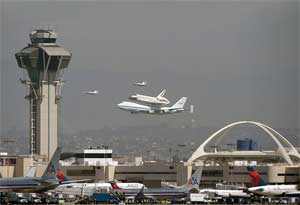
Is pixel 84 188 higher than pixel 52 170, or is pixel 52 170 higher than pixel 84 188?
pixel 52 170

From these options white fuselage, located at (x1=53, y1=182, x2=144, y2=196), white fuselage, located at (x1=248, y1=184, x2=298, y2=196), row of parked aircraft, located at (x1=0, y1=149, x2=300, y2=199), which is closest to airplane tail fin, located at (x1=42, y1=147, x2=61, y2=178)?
row of parked aircraft, located at (x1=0, y1=149, x2=300, y2=199)

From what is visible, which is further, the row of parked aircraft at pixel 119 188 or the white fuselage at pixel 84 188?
the white fuselage at pixel 84 188

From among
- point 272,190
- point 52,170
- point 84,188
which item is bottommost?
point 272,190

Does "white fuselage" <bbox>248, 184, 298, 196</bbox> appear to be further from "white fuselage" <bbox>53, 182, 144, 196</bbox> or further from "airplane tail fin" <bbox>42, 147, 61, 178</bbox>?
"airplane tail fin" <bbox>42, 147, 61, 178</bbox>

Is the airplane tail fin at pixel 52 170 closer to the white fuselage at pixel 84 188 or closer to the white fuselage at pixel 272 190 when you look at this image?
the white fuselage at pixel 84 188

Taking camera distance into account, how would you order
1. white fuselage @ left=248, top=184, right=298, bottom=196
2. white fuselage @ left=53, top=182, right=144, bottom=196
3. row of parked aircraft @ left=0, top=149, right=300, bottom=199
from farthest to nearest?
white fuselage @ left=53, top=182, right=144, bottom=196 < white fuselage @ left=248, top=184, right=298, bottom=196 < row of parked aircraft @ left=0, top=149, right=300, bottom=199

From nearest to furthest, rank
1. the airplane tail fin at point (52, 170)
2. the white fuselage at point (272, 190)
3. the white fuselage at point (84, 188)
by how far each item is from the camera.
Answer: the airplane tail fin at point (52, 170) < the white fuselage at point (272, 190) < the white fuselage at point (84, 188)

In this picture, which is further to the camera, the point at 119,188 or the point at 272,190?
the point at 119,188

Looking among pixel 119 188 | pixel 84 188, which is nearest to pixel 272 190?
pixel 119 188

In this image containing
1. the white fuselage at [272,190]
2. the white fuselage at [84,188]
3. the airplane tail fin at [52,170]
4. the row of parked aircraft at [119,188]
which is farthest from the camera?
the white fuselage at [84,188]

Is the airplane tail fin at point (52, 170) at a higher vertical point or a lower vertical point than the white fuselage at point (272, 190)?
higher

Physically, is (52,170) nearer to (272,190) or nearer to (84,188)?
(84,188)

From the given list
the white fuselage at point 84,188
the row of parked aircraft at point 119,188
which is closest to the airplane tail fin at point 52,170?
the row of parked aircraft at point 119,188
